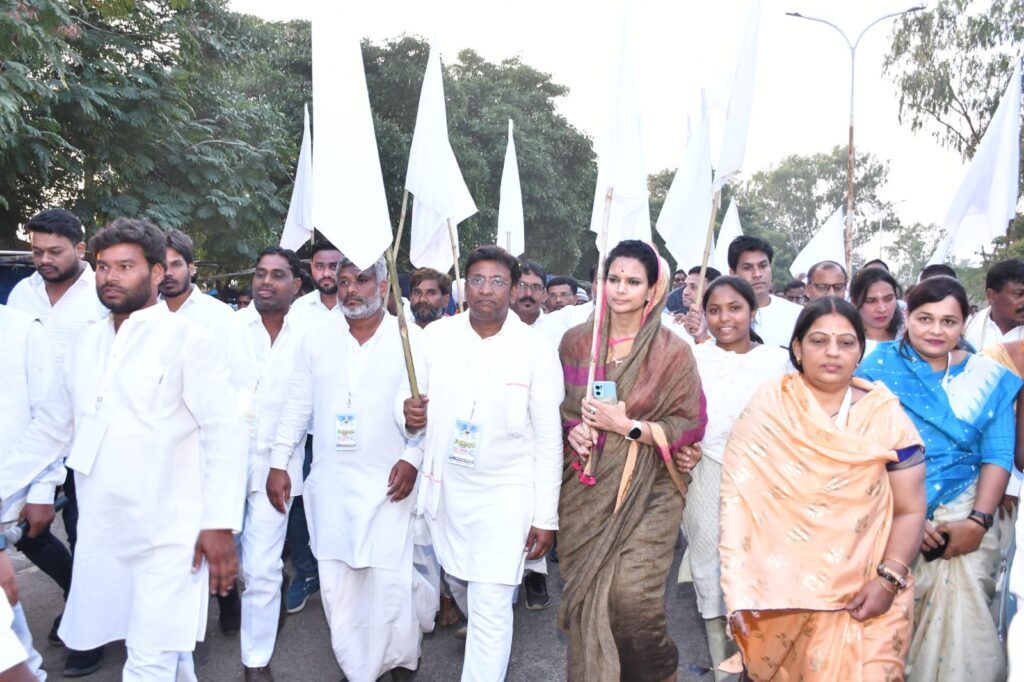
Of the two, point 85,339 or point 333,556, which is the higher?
point 85,339

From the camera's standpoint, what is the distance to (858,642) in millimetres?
3113

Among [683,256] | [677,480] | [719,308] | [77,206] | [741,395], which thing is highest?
[77,206]

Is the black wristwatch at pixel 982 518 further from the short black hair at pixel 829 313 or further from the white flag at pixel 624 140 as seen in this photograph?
the white flag at pixel 624 140

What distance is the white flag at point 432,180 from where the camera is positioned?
490 centimetres

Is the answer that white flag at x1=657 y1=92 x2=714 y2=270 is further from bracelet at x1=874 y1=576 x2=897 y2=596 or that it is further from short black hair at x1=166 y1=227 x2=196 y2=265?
short black hair at x1=166 y1=227 x2=196 y2=265

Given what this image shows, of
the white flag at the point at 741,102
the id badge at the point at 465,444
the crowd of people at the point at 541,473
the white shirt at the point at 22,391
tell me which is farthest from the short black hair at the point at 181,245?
the white flag at the point at 741,102

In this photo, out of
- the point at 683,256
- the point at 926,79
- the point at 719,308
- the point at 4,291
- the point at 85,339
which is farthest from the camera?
the point at 926,79

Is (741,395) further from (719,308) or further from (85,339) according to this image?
(85,339)

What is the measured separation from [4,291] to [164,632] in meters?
10.3

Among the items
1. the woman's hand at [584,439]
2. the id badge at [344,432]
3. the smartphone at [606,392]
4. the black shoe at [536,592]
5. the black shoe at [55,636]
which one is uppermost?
the smartphone at [606,392]

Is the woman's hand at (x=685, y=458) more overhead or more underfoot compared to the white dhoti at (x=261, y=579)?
more overhead

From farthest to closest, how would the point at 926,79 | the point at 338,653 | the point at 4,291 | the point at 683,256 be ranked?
the point at 926,79, the point at 4,291, the point at 683,256, the point at 338,653

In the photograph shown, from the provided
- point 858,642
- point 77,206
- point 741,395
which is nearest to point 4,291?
point 77,206

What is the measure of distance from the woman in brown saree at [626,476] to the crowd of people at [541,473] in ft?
0.04
